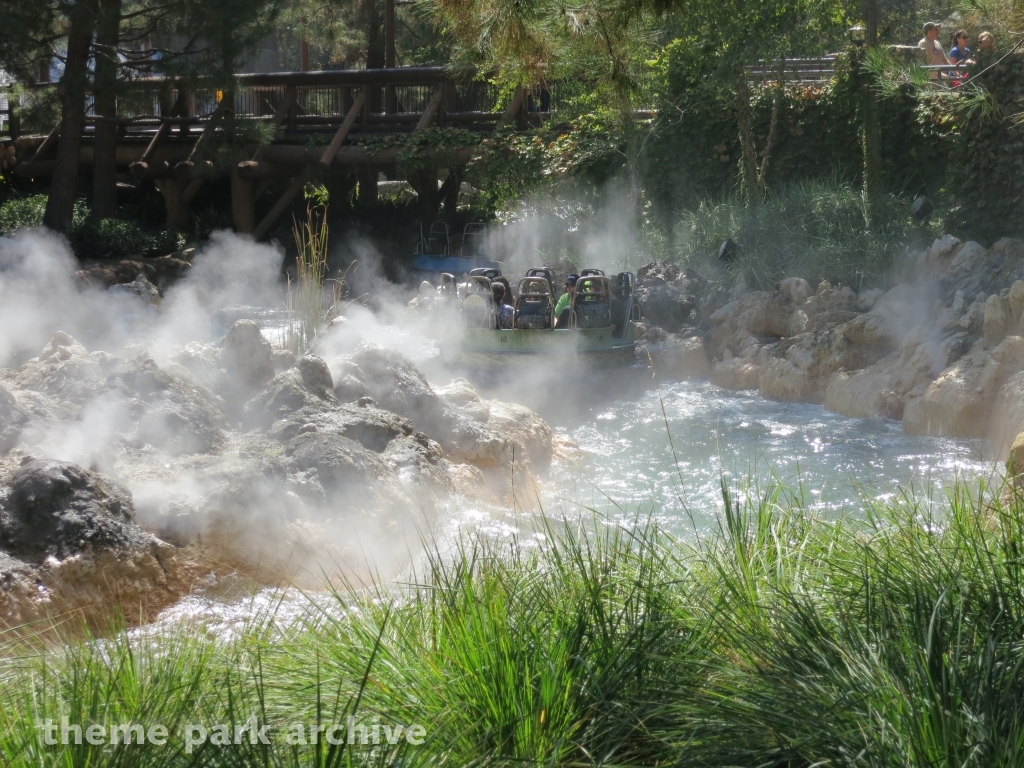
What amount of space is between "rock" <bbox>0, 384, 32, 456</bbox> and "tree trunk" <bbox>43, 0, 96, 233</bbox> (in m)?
12.2

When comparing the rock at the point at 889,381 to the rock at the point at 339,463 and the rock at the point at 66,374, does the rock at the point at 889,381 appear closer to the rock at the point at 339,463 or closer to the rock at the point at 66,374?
the rock at the point at 339,463

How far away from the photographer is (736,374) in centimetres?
1248

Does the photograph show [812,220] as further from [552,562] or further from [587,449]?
[552,562]

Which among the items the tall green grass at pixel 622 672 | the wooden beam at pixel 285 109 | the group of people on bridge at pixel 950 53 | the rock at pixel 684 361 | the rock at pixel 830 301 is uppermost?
the group of people on bridge at pixel 950 53

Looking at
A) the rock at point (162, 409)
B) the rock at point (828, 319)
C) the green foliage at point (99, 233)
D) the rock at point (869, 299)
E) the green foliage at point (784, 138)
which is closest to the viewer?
the rock at point (162, 409)

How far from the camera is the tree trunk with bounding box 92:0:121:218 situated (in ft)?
52.6

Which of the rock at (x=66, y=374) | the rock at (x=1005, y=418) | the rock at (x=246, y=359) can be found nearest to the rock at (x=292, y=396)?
the rock at (x=246, y=359)

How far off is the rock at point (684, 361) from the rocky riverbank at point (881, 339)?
0.04 feet

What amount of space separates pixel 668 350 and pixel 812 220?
333cm

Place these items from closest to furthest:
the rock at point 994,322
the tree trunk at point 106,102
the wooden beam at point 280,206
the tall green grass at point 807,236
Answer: the rock at point 994,322 → the tall green grass at point 807,236 → the tree trunk at point 106,102 → the wooden beam at point 280,206

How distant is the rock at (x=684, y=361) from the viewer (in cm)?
1318

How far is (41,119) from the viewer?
57.0 feet

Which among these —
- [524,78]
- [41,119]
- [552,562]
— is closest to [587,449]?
[524,78]

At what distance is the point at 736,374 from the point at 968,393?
134 inches
